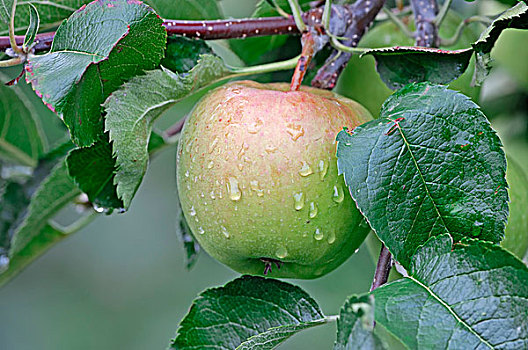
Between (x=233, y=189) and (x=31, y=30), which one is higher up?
(x=31, y=30)

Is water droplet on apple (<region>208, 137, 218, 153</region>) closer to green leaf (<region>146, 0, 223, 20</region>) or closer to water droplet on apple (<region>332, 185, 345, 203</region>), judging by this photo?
water droplet on apple (<region>332, 185, 345, 203</region>)

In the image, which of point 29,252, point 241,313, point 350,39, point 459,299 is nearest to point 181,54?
point 350,39

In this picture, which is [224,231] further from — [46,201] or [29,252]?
[29,252]

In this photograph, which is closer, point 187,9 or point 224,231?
point 224,231

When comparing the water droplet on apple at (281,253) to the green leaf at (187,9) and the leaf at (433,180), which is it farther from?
the green leaf at (187,9)

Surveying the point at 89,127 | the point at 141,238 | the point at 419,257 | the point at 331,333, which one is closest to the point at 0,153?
the point at 89,127

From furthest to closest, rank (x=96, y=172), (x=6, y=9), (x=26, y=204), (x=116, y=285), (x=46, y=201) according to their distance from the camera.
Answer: (x=116, y=285), (x=26, y=204), (x=46, y=201), (x=96, y=172), (x=6, y=9)

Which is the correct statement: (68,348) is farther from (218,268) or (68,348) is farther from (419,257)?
(419,257)
